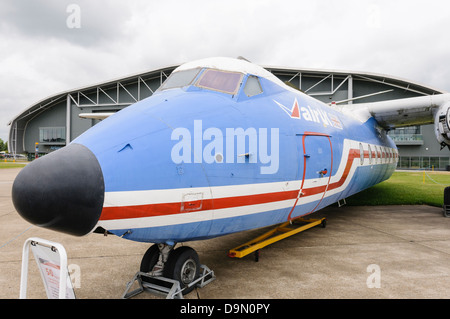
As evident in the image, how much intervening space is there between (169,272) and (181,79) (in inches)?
109

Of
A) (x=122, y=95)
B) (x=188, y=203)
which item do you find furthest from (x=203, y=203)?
(x=122, y=95)

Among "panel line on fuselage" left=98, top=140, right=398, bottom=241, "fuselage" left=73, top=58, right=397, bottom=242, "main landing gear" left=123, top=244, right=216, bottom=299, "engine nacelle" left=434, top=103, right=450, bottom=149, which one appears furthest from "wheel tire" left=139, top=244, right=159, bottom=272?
"engine nacelle" left=434, top=103, right=450, bottom=149

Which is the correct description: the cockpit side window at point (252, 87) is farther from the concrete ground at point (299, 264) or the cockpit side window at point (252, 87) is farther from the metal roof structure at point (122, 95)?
the metal roof structure at point (122, 95)

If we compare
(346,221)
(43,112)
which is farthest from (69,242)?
(43,112)

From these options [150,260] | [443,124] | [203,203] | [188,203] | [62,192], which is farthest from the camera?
[443,124]

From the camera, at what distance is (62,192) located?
2549 millimetres

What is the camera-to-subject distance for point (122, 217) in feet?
9.45

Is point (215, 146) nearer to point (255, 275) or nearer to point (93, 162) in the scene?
point (93, 162)

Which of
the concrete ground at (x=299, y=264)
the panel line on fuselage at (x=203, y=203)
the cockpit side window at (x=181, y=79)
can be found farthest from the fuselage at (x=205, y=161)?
the concrete ground at (x=299, y=264)

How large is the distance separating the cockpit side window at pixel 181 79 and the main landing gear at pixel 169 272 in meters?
2.31

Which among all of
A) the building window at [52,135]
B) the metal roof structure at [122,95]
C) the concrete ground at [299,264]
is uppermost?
the metal roof structure at [122,95]

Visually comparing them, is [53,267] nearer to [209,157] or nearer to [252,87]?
[209,157]

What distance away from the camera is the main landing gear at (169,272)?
3689 mm

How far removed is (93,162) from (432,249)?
7.20 m
